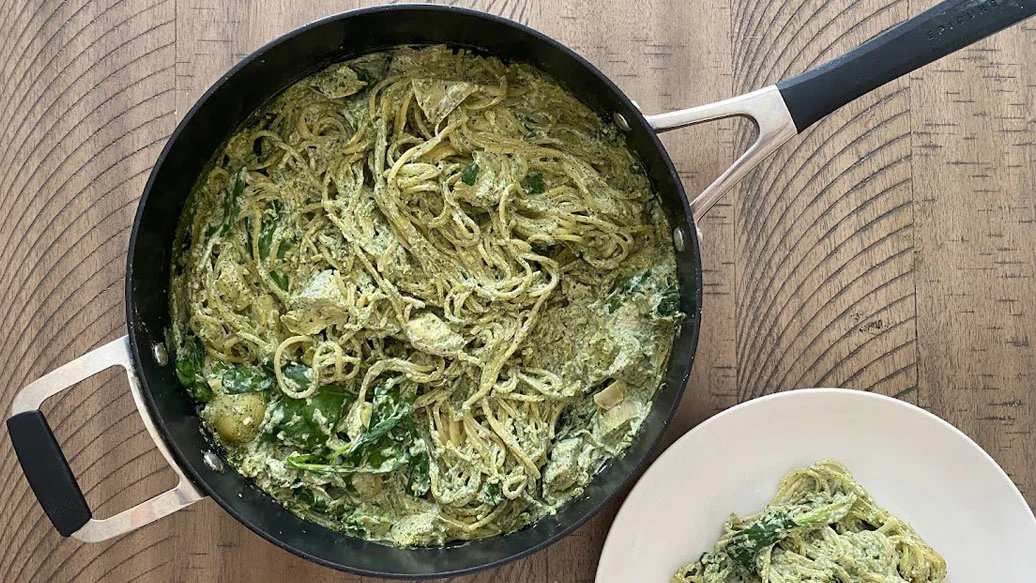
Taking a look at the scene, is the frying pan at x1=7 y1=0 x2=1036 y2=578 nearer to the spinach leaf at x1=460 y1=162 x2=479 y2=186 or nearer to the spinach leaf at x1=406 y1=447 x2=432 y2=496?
the spinach leaf at x1=406 y1=447 x2=432 y2=496

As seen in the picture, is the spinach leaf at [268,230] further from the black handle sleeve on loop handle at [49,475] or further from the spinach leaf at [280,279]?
the black handle sleeve on loop handle at [49,475]

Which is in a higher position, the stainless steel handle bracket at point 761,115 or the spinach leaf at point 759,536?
the stainless steel handle bracket at point 761,115

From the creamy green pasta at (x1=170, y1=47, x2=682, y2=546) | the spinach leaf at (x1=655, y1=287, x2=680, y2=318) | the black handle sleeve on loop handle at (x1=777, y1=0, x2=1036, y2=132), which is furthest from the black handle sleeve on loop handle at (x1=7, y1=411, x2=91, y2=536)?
the black handle sleeve on loop handle at (x1=777, y1=0, x2=1036, y2=132)

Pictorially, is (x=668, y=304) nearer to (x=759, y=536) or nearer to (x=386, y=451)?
(x=759, y=536)

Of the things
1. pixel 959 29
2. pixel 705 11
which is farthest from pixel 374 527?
pixel 959 29

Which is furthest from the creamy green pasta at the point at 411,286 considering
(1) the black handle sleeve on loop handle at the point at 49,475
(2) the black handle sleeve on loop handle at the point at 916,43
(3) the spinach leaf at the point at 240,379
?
(2) the black handle sleeve on loop handle at the point at 916,43

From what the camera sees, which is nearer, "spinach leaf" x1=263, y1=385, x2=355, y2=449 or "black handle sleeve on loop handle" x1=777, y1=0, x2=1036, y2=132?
"black handle sleeve on loop handle" x1=777, y1=0, x2=1036, y2=132

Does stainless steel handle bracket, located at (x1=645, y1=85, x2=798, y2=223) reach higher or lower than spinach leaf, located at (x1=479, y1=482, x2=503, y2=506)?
higher

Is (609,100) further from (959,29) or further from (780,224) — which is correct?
(959,29)
